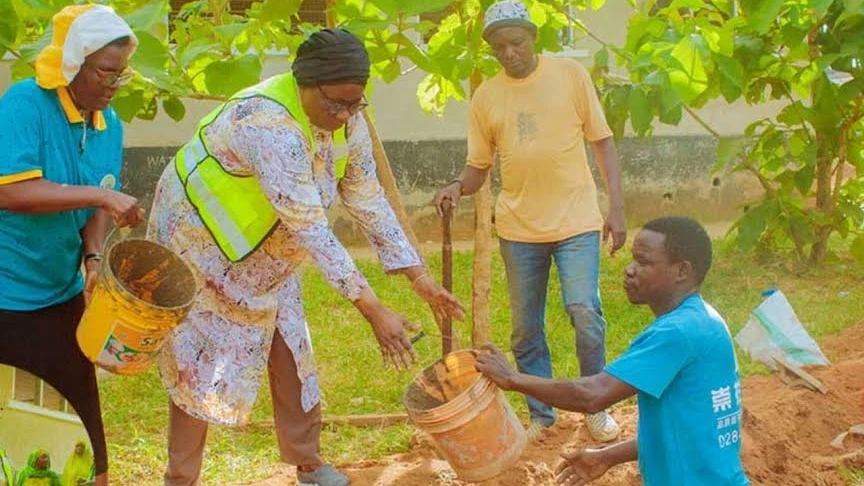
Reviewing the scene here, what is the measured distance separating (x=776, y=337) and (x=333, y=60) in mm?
3282

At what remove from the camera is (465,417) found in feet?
12.6

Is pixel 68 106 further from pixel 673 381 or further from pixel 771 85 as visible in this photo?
pixel 771 85

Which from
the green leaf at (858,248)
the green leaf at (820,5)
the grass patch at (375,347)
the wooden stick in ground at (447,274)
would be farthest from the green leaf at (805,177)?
the wooden stick in ground at (447,274)

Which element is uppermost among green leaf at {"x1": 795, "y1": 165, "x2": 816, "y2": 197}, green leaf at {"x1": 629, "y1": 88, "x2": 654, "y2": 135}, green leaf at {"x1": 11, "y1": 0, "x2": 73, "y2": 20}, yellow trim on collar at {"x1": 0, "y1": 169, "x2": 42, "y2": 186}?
green leaf at {"x1": 11, "y1": 0, "x2": 73, "y2": 20}

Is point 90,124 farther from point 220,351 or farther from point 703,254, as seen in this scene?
point 703,254

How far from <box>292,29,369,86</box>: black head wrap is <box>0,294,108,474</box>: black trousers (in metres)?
1.02

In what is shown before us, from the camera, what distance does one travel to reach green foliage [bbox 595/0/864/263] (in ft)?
18.2

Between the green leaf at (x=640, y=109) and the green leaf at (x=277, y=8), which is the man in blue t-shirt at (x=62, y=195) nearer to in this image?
the green leaf at (x=277, y=8)

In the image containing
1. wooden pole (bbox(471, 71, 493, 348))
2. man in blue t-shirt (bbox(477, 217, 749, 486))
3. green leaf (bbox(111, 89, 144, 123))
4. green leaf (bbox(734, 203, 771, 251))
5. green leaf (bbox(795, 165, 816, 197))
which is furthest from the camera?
green leaf (bbox(734, 203, 771, 251))

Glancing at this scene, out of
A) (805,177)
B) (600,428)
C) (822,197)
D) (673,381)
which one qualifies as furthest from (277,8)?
(822,197)

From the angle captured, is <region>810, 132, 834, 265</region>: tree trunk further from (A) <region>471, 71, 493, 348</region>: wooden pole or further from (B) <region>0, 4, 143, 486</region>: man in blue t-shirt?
(B) <region>0, 4, 143, 486</region>: man in blue t-shirt

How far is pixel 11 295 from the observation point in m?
3.85

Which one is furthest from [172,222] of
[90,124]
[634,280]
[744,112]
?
[744,112]

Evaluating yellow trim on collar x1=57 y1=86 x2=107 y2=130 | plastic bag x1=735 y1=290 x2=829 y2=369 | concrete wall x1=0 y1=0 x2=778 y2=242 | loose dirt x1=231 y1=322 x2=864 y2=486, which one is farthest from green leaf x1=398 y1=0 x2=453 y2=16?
concrete wall x1=0 y1=0 x2=778 y2=242
